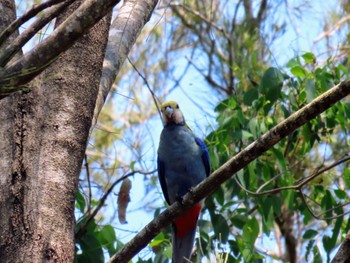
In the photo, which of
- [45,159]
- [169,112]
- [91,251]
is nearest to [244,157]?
[45,159]

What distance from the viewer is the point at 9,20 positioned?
9.24 ft

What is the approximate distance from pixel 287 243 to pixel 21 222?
3.48m

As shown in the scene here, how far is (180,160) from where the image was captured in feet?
13.8

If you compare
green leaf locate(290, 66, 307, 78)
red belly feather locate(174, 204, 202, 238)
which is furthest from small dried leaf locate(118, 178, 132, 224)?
green leaf locate(290, 66, 307, 78)

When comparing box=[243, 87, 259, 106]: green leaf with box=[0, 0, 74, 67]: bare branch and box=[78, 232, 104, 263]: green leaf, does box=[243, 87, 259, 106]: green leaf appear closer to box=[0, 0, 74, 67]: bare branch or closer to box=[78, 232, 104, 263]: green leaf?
box=[78, 232, 104, 263]: green leaf

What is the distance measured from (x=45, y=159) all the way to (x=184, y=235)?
148 centimetres

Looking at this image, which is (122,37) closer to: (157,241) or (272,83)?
(272,83)

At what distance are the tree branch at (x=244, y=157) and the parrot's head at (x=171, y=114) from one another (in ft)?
4.52

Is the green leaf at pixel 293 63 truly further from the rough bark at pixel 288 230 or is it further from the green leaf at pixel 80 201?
the rough bark at pixel 288 230

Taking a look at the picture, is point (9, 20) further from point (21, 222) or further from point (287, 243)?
point (287, 243)

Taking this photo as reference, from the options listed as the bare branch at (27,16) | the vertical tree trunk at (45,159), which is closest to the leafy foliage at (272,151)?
the vertical tree trunk at (45,159)

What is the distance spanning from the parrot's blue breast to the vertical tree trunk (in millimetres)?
1390

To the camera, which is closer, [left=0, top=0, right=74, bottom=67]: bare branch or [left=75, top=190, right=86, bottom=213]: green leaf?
[left=0, top=0, right=74, bottom=67]: bare branch

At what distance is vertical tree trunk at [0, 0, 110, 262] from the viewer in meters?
2.49
